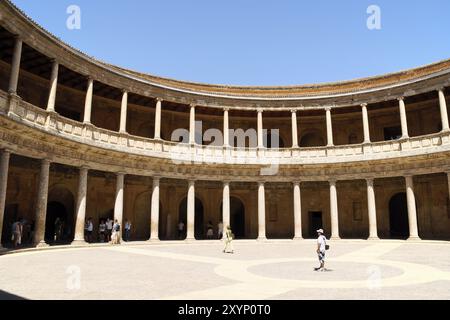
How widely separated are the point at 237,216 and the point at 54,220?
14.0 meters

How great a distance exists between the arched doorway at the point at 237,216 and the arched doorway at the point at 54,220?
1280cm

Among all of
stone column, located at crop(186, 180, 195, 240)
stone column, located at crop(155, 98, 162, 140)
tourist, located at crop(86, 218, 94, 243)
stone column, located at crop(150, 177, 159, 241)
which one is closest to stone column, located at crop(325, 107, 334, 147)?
stone column, located at crop(186, 180, 195, 240)

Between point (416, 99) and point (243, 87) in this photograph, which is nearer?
point (416, 99)

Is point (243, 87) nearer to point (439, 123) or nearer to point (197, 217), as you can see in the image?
point (197, 217)

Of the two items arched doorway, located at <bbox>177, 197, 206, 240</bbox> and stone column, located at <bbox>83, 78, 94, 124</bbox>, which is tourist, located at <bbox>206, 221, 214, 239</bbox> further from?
stone column, located at <bbox>83, 78, 94, 124</bbox>

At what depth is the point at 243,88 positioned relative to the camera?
101 feet

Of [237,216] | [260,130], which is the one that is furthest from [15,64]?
[237,216]

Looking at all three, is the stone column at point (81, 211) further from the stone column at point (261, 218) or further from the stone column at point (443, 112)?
the stone column at point (443, 112)

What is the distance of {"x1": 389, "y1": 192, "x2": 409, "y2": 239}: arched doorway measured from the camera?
89.7ft

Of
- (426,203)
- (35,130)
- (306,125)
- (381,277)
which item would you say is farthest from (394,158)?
(35,130)

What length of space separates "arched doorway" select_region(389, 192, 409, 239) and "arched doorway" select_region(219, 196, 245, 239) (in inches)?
452

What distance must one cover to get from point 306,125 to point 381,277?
22.2 meters

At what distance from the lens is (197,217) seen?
96.7 ft

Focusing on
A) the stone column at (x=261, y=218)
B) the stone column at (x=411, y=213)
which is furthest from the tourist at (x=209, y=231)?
the stone column at (x=411, y=213)
